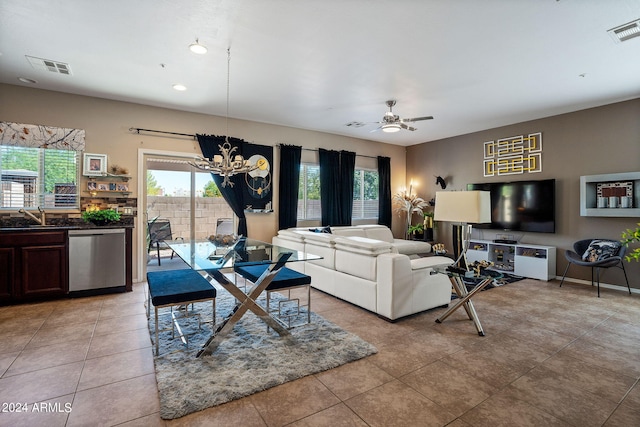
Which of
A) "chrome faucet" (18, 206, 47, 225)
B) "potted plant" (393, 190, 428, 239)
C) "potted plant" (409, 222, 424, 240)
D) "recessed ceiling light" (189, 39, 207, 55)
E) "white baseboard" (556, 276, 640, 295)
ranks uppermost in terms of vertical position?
"recessed ceiling light" (189, 39, 207, 55)

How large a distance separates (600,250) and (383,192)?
426 cm

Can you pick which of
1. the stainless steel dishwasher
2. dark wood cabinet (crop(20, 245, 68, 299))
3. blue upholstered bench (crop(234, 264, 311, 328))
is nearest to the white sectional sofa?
blue upholstered bench (crop(234, 264, 311, 328))

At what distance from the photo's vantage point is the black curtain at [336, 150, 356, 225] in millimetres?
6988

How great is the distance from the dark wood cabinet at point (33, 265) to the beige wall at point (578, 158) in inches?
296

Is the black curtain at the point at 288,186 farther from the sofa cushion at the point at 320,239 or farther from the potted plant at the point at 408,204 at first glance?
the potted plant at the point at 408,204

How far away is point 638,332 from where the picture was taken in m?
3.13

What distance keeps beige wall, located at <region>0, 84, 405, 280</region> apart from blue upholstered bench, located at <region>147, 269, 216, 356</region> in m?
2.45

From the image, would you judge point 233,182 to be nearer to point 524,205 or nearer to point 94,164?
point 94,164

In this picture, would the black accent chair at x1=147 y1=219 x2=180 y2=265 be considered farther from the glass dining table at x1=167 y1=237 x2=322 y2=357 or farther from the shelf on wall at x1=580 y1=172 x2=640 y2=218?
the shelf on wall at x1=580 y1=172 x2=640 y2=218

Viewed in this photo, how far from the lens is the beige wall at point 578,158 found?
4.72 m

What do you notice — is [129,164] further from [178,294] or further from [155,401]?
[155,401]

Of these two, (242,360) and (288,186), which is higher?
(288,186)

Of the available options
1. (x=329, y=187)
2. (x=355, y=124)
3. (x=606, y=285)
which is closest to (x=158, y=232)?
(x=329, y=187)

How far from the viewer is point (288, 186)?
6.25m
